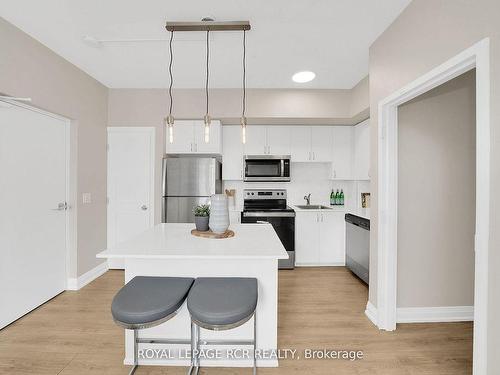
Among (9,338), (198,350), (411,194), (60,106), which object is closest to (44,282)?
(9,338)

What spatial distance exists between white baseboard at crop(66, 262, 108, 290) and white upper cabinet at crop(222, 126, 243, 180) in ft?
6.85

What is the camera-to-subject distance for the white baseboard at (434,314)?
7.96 ft

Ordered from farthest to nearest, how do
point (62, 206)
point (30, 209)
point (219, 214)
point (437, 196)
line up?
point (62, 206)
point (30, 209)
point (437, 196)
point (219, 214)

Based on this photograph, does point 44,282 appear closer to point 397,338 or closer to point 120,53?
point 120,53

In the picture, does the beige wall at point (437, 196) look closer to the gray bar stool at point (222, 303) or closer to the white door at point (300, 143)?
the gray bar stool at point (222, 303)

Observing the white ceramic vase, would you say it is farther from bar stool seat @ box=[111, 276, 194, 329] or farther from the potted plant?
bar stool seat @ box=[111, 276, 194, 329]

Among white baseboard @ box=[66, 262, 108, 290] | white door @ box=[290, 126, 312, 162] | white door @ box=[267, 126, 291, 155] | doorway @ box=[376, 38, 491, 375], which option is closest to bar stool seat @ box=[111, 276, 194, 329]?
doorway @ box=[376, 38, 491, 375]

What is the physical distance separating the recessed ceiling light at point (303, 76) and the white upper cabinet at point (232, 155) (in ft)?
3.81

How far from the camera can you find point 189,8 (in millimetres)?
2055

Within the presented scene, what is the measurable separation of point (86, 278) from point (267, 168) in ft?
9.18

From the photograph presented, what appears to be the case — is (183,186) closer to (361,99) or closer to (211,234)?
(211,234)

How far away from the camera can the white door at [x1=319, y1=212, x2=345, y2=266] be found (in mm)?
4004

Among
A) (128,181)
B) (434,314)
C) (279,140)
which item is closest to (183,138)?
(128,181)

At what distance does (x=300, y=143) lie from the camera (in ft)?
13.6
